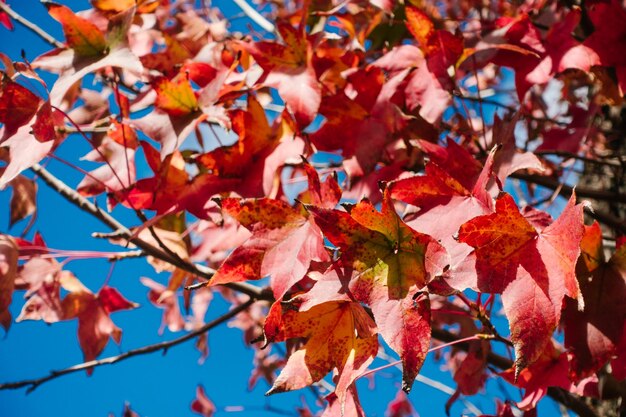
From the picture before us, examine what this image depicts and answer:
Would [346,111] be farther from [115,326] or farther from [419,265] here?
[115,326]

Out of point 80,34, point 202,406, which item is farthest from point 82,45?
point 202,406

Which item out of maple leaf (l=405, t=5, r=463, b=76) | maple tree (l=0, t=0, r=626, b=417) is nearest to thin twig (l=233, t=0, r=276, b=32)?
maple tree (l=0, t=0, r=626, b=417)

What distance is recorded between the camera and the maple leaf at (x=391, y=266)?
67 cm

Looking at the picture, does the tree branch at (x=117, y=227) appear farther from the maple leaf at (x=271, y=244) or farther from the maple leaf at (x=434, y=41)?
the maple leaf at (x=434, y=41)

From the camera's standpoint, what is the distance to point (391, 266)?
2.41 ft

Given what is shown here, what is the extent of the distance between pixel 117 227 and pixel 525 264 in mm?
767

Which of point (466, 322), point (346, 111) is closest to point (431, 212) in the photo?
point (346, 111)

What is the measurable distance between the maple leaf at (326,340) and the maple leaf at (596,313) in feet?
0.89

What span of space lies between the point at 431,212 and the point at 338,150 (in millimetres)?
422

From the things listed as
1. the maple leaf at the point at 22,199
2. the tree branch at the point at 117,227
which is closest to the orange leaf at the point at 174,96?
the tree branch at the point at 117,227

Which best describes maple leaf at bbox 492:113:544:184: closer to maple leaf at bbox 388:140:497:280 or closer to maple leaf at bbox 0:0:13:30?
maple leaf at bbox 388:140:497:280

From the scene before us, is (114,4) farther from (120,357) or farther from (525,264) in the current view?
(525,264)

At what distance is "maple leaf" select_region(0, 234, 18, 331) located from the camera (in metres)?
1.07

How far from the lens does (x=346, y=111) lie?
114 cm
